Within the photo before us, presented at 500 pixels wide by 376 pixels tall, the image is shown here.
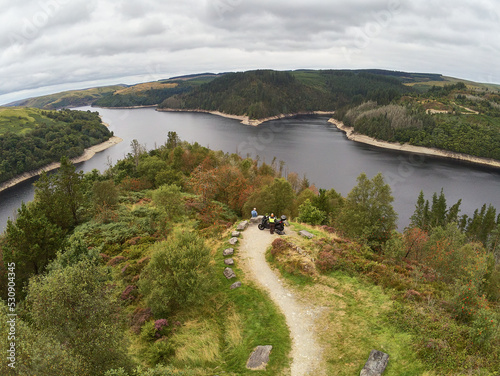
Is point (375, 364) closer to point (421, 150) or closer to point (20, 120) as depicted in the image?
point (421, 150)

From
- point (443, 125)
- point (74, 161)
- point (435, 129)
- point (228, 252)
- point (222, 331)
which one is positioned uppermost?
point (443, 125)

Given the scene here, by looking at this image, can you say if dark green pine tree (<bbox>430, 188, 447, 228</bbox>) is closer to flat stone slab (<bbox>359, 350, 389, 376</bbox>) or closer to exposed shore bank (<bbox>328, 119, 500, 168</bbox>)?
flat stone slab (<bbox>359, 350, 389, 376</bbox>)

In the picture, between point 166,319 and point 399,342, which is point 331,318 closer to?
point 399,342

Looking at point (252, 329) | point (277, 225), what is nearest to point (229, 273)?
point (252, 329)

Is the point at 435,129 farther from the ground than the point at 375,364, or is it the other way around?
the point at 435,129

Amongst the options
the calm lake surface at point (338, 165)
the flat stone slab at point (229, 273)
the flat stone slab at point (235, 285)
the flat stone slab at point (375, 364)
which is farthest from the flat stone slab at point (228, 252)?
the calm lake surface at point (338, 165)

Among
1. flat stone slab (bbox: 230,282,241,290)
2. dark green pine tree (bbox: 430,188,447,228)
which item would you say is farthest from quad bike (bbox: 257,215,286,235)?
dark green pine tree (bbox: 430,188,447,228)

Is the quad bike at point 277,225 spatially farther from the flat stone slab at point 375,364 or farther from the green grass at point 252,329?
the flat stone slab at point 375,364
